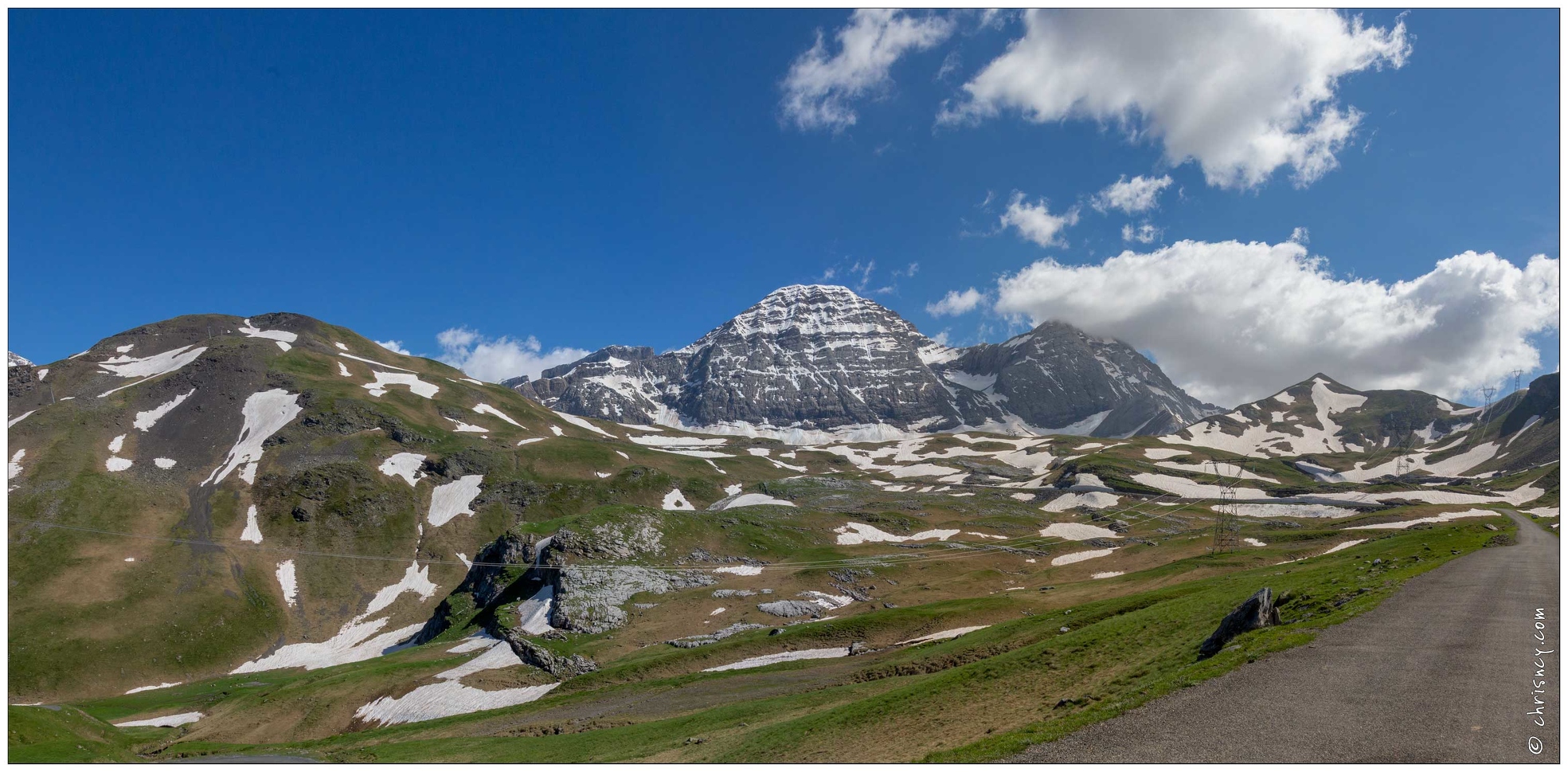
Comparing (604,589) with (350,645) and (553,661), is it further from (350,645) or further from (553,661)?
(350,645)

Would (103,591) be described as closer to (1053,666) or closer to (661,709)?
(661,709)

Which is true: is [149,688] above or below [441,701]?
below

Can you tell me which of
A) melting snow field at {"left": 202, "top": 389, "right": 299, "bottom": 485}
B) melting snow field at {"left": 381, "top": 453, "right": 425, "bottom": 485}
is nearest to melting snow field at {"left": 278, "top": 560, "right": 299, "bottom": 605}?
melting snow field at {"left": 381, "top": 453, "right": 425, "bottom": 485}

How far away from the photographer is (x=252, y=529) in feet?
436

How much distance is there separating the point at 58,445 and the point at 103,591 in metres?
57.3

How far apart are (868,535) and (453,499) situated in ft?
299

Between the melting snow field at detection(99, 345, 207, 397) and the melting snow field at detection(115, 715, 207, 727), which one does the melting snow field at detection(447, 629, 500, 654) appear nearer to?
the melting snow field at detection(115, 715, 207, 727)

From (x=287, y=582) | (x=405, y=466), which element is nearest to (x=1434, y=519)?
(x=287, y=582)

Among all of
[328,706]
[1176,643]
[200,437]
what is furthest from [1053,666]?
[200,437]

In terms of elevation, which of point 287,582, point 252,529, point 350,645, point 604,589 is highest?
point 252,529

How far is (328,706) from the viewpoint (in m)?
64.0

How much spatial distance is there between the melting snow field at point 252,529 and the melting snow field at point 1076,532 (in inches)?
5814

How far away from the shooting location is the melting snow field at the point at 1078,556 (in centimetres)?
10869

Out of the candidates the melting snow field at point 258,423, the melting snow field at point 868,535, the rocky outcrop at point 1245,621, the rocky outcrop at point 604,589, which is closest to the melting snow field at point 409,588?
the melting snow field at point 258,423
